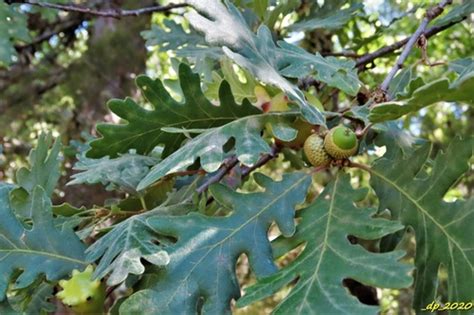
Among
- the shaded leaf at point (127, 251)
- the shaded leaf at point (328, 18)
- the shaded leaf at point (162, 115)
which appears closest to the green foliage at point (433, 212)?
the shaded leaf at point (162, 115)

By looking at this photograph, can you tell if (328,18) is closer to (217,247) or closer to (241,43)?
(241,43)

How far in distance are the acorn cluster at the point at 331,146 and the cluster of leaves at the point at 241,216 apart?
29mm

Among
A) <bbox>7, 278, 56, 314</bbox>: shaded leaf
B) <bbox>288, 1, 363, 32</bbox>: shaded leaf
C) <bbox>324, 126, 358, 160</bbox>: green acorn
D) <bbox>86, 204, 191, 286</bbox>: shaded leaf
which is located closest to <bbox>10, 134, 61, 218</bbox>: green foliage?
<bbox>7, 278, 56, 314</bbox>: shaded leaf

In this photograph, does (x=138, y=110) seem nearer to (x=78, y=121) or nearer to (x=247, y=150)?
(x=247, y=150)

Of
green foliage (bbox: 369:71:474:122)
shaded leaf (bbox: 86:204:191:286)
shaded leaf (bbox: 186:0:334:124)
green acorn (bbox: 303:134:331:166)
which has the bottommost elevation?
green acorn (bbox: 303:134:331:166)

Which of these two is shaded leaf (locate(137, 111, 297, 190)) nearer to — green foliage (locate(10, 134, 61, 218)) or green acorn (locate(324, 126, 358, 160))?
green acorn (locate(324, 126, 358, 160))

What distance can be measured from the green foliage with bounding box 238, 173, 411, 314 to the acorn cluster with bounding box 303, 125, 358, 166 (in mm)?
40

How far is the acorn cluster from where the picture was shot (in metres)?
0.94

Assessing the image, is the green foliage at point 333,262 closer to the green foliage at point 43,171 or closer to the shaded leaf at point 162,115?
the shaded leaf at point 162,115

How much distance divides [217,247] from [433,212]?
0.33m

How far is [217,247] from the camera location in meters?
0.85

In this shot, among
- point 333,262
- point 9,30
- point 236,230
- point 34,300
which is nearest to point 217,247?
point 236,230

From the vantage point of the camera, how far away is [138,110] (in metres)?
1.04

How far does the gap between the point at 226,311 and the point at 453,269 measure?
0.33 m
